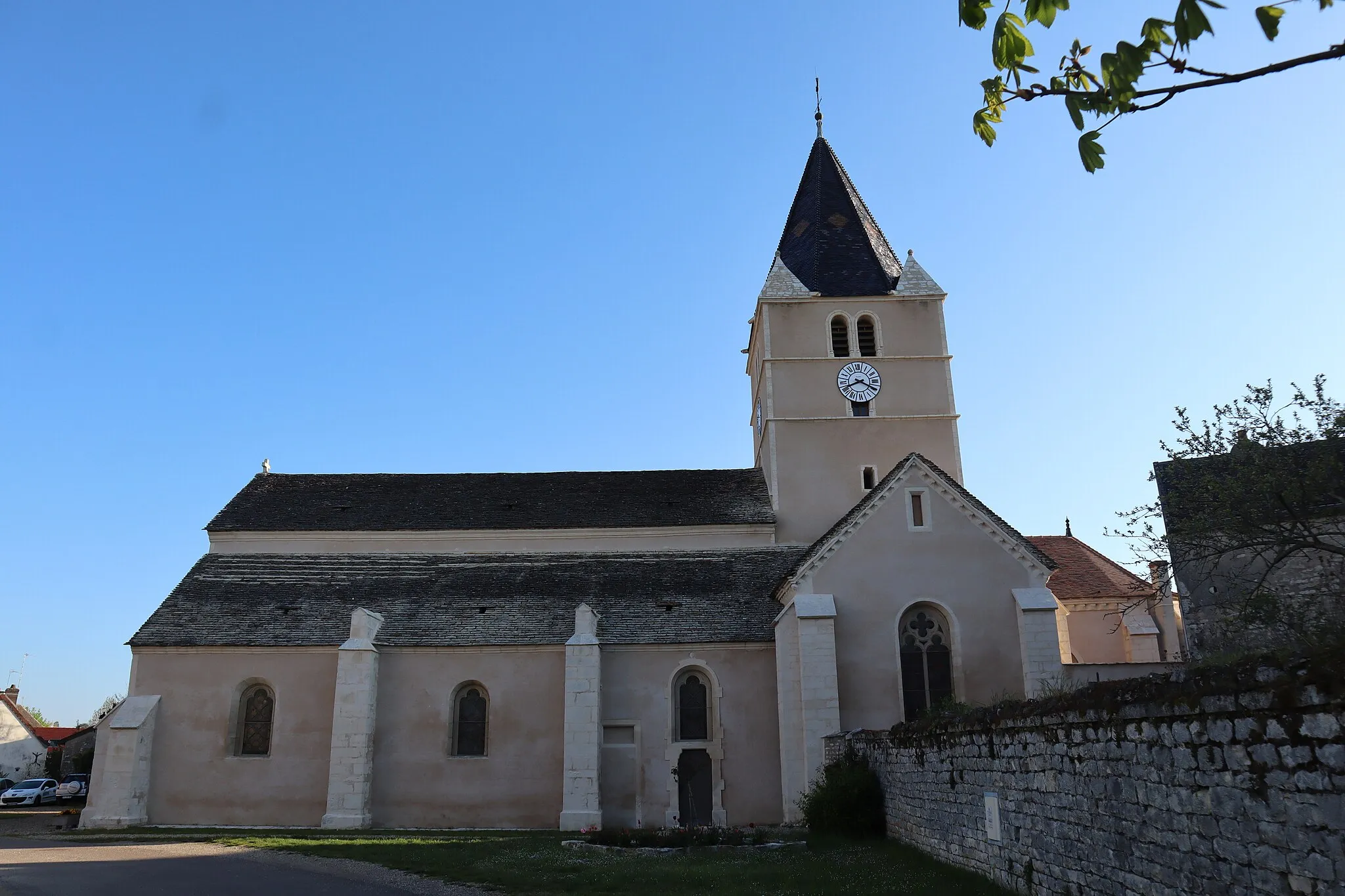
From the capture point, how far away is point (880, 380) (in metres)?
28.8

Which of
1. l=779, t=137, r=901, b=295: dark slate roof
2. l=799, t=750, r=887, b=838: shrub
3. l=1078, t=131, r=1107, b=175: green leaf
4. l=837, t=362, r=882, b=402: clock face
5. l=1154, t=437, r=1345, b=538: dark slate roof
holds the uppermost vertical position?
l=779, t=137, r=901, b=295: dark slate roof

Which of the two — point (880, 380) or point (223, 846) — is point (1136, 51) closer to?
point (223, 846)

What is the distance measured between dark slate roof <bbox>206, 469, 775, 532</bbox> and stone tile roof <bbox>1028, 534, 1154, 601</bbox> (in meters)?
9.11

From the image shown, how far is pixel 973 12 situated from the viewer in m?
4.65

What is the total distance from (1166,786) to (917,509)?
50.3ft

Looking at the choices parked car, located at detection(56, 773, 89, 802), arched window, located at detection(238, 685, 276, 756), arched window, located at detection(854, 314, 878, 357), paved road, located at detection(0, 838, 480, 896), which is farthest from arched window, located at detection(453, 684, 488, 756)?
parked car, located at detection(56, 773, 89, 802)

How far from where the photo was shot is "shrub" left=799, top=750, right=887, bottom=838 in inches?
644

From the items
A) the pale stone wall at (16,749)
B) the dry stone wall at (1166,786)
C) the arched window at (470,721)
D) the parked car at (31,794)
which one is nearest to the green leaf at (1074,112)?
the dry stone wall at (1166,786)

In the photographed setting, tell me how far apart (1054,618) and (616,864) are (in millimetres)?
11613

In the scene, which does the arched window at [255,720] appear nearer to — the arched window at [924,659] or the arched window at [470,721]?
the arched window at [470,721]

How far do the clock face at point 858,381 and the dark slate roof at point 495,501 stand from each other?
391 cm

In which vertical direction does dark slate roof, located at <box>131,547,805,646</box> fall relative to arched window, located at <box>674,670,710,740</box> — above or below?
above

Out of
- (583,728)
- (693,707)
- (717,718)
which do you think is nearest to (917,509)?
(717,718)

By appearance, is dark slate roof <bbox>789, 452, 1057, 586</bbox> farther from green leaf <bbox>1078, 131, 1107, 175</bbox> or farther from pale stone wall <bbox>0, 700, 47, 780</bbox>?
pale stone wall <bbox>0, 700, 47, 780</bbox>
